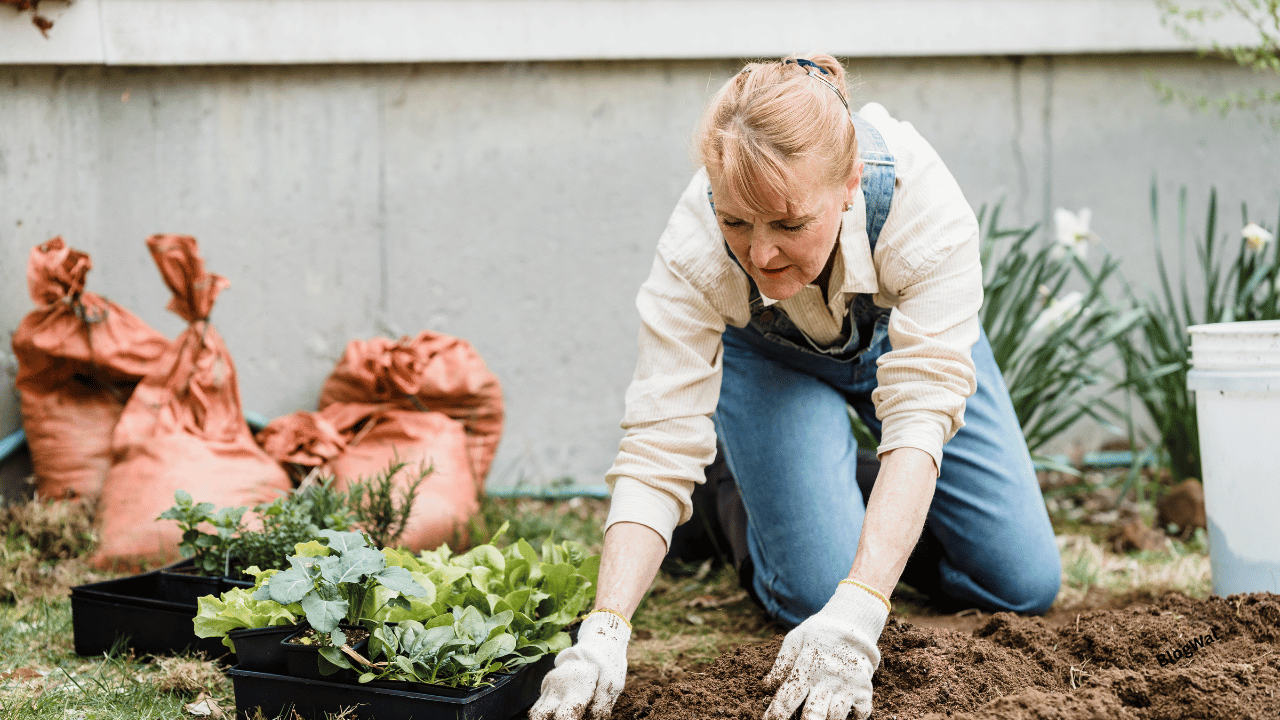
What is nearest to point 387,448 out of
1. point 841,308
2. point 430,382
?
point 430,382

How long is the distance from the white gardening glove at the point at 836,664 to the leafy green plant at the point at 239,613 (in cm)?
76

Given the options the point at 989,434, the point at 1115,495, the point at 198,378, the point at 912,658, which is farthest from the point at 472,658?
the point at 1115,495

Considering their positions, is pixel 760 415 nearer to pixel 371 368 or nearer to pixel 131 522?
pixel 371 368

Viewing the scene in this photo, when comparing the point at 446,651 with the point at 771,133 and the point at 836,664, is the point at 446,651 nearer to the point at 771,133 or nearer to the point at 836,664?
the point at 836,664

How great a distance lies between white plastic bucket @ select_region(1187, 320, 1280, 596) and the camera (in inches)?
75.9

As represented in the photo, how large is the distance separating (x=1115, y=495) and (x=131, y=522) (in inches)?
115

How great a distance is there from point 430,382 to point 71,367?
96 cm

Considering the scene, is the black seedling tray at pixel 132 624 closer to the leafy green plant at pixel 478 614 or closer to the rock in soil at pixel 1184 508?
the leafy green plant at pixel 478 614

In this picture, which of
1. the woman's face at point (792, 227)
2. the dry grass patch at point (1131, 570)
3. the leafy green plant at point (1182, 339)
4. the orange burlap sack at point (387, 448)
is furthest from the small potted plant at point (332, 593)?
the leafy green plant at point (1182, 339)

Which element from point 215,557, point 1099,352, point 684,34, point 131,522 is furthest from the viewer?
point 1099,352

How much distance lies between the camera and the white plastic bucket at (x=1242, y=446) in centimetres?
193

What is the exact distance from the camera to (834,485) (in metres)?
2.08

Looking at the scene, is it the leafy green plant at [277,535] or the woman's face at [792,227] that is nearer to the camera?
the woman's face at [792,227]

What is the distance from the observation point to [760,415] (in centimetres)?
212
